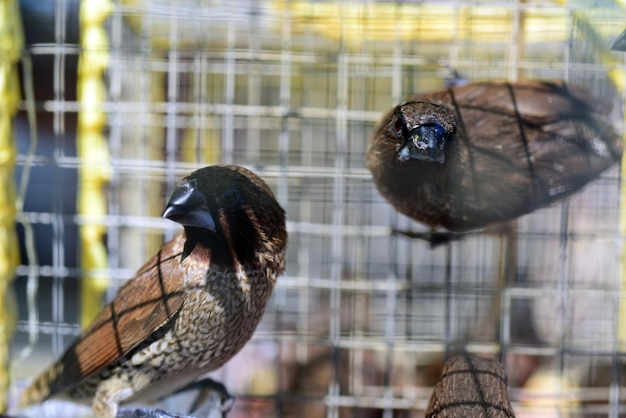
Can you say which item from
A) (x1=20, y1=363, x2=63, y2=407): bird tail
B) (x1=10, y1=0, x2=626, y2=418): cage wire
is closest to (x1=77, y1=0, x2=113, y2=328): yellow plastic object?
(x1=10, y1=0, x2=626, y2=418): cage wire

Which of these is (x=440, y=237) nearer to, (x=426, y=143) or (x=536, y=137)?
(x=536, y=137)

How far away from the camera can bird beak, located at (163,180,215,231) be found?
A: 120 centimetres

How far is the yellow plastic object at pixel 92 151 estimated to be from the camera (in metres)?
2.02

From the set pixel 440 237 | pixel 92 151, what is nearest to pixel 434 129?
pixel 440 237

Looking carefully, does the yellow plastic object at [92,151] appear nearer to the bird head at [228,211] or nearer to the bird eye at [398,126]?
the bird head at [228,211]

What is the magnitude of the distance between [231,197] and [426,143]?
1.43 feet

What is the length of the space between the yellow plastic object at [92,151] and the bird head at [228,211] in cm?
81

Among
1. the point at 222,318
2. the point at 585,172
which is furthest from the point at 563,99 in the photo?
the point at 222,318

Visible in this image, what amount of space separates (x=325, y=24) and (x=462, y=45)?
0.53 meters

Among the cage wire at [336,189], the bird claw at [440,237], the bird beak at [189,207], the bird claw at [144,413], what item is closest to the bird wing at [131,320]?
the bird claw at [144,413]

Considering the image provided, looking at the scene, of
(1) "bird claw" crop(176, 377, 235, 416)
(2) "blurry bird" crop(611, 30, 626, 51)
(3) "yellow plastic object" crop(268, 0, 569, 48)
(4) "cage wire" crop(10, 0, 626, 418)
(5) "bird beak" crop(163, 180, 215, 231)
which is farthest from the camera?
(3) "yellow plastic object" crop(268, 0, 569, 48)

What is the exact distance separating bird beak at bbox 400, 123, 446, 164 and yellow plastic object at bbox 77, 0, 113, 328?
3.47 ft

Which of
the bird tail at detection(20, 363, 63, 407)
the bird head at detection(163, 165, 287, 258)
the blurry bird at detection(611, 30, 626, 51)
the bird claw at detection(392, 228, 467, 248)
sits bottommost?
the bird tail at detection(20, 363, 63, 407)

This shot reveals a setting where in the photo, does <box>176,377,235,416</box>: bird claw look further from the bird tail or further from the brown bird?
the bird tail
